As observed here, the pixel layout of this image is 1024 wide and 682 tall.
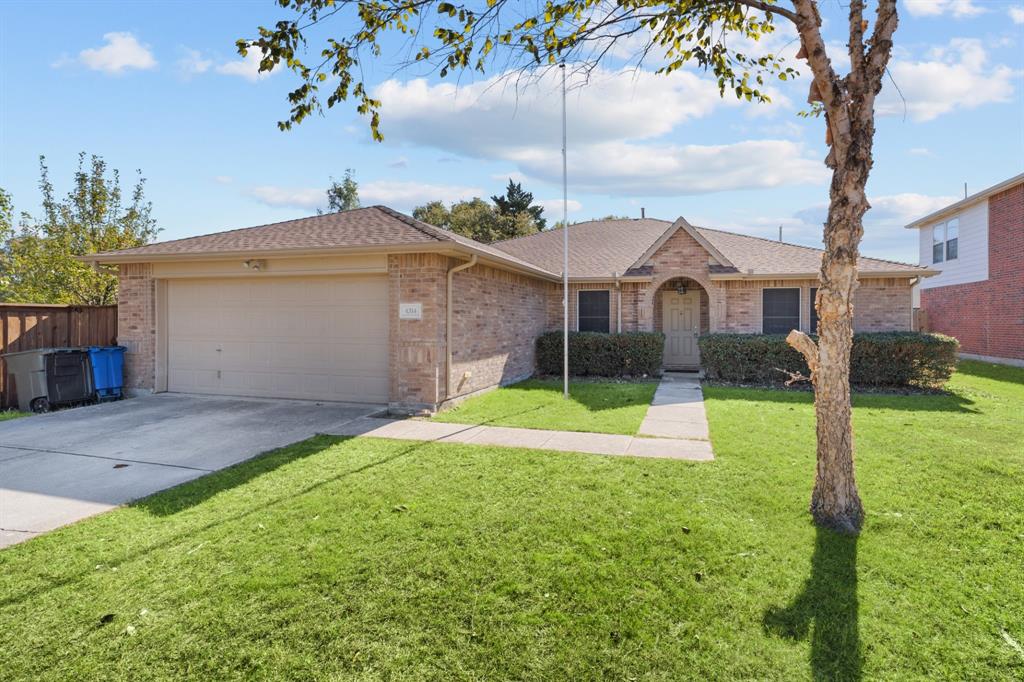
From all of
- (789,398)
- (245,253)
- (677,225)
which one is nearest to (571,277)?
(677,225)

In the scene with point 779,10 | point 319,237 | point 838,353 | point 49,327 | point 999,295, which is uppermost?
point 779,10

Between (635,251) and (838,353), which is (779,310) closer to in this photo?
(635,251)

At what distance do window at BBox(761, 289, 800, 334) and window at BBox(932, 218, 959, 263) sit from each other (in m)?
10.5

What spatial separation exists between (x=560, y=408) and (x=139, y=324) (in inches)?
347

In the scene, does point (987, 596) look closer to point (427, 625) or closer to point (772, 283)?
point (427, 625)

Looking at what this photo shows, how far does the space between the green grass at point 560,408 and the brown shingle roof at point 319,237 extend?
2.85 metres

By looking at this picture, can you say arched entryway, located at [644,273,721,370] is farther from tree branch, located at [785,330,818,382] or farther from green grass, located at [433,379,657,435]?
tree branch, located at [785,330,818,382]

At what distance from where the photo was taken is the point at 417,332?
357 inches

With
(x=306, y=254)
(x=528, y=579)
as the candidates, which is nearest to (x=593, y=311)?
(x=306, y=254)

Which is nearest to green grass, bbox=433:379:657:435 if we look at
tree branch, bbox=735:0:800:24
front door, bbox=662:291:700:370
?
front door, bbox=662:291:700:370

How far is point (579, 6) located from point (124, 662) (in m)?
5.87

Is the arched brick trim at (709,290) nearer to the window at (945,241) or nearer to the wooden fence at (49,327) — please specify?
the window at (945,241)

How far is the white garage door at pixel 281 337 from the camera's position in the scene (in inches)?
383

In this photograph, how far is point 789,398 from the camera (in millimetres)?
10820
